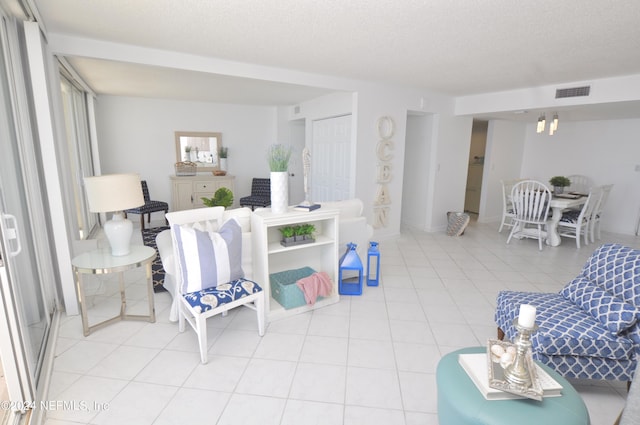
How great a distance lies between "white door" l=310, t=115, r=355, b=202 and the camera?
16.0 feet

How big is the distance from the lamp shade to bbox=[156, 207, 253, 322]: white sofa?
0.39 m

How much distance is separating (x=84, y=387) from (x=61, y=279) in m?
1.09

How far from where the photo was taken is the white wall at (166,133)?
565 cm

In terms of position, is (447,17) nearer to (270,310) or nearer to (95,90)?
(270,310)

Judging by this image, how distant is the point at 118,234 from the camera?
2410mm

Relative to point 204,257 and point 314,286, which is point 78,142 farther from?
point 314,286

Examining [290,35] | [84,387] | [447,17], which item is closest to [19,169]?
[84,387]

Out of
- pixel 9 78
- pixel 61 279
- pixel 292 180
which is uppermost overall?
pixel 9 78

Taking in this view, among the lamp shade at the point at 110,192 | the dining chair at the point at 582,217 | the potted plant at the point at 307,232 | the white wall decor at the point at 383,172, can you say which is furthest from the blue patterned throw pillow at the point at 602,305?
the dining chair at the point at 582,217

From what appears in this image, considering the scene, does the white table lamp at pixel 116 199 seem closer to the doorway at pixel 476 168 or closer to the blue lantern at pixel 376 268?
the blue lantern at pixel 376 268

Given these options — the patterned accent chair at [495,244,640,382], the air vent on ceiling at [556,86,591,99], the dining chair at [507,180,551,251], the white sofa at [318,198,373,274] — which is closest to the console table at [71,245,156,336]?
the white sofa at [318,198,373,274]

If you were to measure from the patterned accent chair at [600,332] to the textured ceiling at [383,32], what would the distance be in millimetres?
1704

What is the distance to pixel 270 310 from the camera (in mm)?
2666

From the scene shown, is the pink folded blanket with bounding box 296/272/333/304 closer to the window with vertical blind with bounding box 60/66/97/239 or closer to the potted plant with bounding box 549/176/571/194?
the window with vertical blind with bounding box 60/66/97/239
